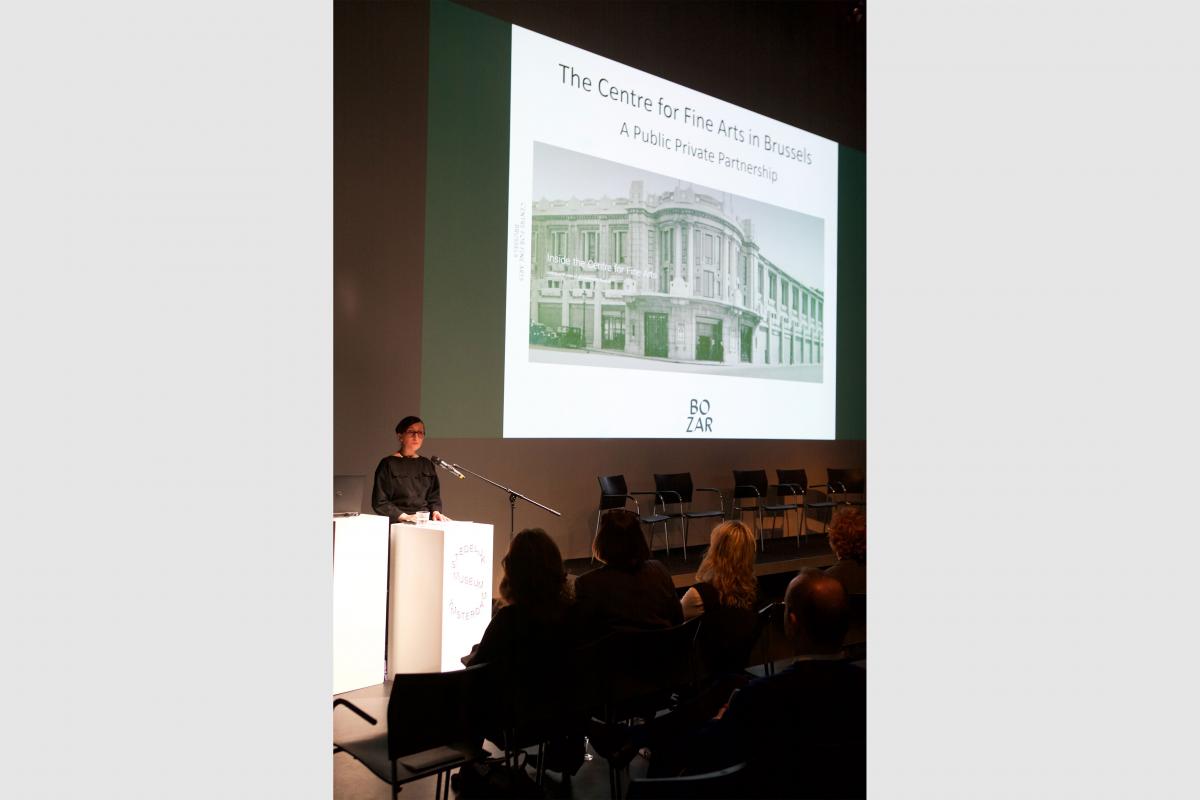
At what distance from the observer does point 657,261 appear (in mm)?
7285

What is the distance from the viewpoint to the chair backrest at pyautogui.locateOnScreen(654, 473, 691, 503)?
7430 millimetres

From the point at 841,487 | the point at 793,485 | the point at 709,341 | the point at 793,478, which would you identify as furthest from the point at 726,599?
the point at 841,487

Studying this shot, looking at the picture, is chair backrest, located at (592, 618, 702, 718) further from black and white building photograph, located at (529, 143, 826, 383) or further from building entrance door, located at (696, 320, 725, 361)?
building entrance door, located at (696, 320, 725, 361)

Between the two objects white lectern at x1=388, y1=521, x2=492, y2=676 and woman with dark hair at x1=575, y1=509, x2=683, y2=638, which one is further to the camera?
white lectern at x1=388, y1=521, x2=492, y2=676

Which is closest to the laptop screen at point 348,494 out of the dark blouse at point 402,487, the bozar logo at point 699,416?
the dark blouse at point 402,487

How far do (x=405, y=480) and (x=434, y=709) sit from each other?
2740 mm

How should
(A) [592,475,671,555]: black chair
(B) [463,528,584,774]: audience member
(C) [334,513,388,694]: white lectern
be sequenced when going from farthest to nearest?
(A) [592,475,671,555]: black chair < (C) [334,513,388,694]: white lectern < (B) [463,528,584,774]: audience member

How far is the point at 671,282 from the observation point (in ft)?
24.1

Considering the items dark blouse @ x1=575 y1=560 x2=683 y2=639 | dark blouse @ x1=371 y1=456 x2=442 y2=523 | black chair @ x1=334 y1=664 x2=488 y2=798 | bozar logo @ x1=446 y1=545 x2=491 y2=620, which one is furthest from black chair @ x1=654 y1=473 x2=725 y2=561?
black chair @ x1=334 y1=664 x2=488 y2=798

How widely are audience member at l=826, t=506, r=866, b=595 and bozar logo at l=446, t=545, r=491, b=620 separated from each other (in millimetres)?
1885

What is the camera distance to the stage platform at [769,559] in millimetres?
6938

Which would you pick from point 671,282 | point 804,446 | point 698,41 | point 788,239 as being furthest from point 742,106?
point 804,446

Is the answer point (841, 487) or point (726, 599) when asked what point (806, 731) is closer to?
point (726, 599)

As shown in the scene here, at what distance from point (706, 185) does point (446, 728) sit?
609 centimetres
